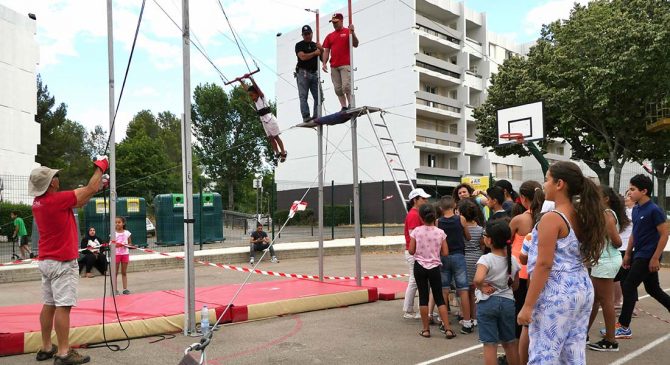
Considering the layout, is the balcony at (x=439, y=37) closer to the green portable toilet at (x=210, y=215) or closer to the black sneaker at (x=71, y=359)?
the green portable toilet at (x=210, y=215)

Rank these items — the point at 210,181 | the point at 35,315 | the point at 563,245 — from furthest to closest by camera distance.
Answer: the point at 210,181, the point at 35,315, the point at 563,245

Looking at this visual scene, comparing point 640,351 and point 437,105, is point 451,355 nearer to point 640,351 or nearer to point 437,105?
point 640,351

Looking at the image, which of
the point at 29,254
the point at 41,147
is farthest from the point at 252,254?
the point at 41,147

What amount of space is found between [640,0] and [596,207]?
25.5 m

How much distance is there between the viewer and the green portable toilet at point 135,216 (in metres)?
17.7

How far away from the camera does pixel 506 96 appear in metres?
29.1

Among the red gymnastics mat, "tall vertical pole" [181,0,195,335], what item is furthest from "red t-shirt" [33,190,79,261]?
"tall vertical pole" [181,0,195,335]

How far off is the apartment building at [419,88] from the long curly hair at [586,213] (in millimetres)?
31180

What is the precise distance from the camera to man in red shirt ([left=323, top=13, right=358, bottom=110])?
30.5 ft

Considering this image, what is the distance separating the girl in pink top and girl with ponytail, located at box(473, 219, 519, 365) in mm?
1692

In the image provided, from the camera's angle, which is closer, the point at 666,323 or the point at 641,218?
the point at 641,218

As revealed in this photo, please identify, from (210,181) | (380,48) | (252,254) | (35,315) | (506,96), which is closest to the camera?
(35,315)

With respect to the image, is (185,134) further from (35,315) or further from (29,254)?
(29,254)

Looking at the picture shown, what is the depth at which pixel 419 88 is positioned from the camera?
128ft
